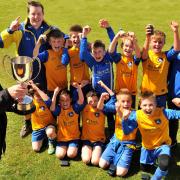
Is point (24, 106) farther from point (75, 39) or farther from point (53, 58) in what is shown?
point (75, 39)

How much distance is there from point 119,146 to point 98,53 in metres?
1.80

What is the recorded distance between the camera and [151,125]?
6.07 meters

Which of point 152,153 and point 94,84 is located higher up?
point 94,84

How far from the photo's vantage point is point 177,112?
5945 millimetres

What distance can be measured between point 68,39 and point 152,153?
9.39ft

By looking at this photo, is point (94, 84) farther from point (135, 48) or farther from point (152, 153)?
point (152, 153)

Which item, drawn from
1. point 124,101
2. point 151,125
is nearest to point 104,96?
Result: point 124,101

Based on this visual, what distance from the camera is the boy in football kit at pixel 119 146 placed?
6.28m

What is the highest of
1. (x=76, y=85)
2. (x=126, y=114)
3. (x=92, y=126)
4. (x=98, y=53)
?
(x=98, y=53)

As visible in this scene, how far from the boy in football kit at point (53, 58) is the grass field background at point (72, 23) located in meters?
1.30

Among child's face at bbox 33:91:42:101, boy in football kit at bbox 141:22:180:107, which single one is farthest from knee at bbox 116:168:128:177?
child's face at bbox 33:91:42:101

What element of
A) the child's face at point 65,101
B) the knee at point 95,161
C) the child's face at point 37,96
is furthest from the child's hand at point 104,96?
the child's face at point 37,96

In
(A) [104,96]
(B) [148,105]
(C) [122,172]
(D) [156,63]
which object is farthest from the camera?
(D) [156,63]

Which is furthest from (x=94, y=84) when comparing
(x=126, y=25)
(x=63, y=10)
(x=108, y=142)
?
(x=63, y=10)
